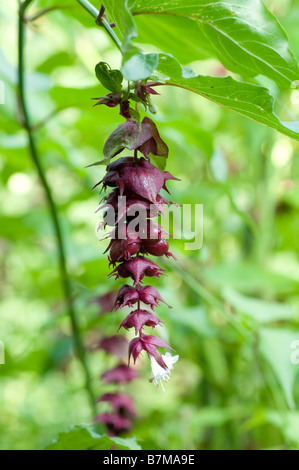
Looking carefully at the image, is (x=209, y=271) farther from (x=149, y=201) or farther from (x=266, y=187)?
(x=149, y=201)

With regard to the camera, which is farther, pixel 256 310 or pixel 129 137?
pixel 256 310

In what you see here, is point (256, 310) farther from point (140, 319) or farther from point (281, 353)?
point (140, 319)

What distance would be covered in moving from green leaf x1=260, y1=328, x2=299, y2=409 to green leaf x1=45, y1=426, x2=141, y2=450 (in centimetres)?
23

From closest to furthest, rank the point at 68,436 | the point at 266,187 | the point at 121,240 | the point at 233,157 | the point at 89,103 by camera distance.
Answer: the point at 121,240
the point at 68,436
the point at 89,103
the point at 266,187
the point at 233,157

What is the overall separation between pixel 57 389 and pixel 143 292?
1.29 metres

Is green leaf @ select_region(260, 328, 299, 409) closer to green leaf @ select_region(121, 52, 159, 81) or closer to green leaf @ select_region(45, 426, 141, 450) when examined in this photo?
green leaf @ select_region(45, 426, 141, 450)

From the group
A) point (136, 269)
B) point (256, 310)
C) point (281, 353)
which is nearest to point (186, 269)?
point (256, 310)

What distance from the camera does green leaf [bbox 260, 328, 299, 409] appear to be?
529 millimetres

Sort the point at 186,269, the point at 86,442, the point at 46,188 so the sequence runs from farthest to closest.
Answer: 1. the point at 186,269
2. the point at 46,188
3. the point at 86,442

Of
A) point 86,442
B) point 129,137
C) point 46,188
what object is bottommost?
point 86,442

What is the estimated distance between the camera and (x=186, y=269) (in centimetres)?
94

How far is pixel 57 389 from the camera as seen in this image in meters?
1.44

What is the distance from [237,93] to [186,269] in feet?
2.27
